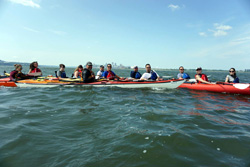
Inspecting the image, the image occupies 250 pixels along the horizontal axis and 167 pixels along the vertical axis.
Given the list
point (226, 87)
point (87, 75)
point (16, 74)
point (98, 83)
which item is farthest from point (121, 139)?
point (16, 74)

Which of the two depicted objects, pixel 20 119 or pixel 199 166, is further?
pixel 20 119

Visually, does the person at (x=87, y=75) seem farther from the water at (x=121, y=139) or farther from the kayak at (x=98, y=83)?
the water at (x=121, y=139)

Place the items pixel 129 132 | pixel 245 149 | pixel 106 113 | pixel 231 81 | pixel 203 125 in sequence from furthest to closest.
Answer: pixel 231 81 → pixel 106 113 → pixel 203 125 → pixel 129 132 → pixel 245 149

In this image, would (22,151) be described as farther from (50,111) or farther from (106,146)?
(50,111)

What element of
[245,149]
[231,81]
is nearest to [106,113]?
[245,149]

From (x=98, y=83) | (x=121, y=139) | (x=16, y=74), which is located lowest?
(x=121, y=139)

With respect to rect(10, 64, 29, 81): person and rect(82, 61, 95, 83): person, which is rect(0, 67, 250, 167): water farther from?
rect(10, 64, 29, 81): person

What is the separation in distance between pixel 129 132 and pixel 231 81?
34.3 ft

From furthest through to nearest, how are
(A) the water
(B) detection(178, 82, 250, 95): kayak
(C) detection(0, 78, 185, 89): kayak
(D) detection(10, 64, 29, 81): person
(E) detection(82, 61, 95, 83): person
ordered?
1. (D) detection(10, 64, 29, 81): person
2. (E) detection(82, 61, 95, 83): person
3. (C) detection(0, 78, 185, 89): kayak
4. (B) detection(178, 82, 250, 95): kayak
5. (A) the water

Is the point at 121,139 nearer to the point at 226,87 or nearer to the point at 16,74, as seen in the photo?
the point at 226,87

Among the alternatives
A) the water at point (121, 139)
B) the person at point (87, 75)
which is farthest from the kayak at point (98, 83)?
the water at point (121, 139)

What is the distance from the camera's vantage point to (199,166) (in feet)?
8.27

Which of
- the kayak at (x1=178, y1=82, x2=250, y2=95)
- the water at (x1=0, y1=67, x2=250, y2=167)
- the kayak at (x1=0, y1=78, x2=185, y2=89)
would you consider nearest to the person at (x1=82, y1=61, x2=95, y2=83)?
the kayak at (x1=0, y1=78, x2=185, y2=89)

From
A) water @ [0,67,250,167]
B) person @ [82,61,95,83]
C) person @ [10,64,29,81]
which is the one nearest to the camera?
water @ [0,67,250,167]
